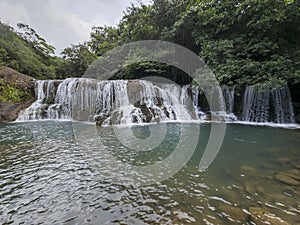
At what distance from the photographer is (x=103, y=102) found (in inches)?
384

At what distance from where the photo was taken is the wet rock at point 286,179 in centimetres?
284

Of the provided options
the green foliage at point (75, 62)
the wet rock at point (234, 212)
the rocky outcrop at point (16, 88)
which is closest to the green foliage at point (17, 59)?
the green foliage at point (75, 62)

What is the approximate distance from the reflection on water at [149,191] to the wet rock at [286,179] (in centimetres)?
1

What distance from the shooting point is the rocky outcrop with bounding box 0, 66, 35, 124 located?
30.5ft

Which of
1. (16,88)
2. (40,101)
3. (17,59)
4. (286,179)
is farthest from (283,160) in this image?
(17,59)

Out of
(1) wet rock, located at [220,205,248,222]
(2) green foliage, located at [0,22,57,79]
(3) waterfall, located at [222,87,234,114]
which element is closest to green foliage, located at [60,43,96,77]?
(2) green foliage, located at [0,22,57,79]

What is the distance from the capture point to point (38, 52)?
62.7 feet

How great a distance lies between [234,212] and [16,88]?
12.1 m

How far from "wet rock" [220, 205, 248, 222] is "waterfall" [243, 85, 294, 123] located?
7149 millimetres

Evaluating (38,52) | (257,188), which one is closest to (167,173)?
(257,188)

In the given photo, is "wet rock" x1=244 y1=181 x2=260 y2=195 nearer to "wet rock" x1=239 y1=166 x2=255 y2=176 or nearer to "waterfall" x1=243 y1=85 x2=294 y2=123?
"wet rock" x1=239 y1=166 x2=255 y2=176

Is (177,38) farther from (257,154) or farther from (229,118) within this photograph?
(257,154)

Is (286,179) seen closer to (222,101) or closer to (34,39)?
(222,101)

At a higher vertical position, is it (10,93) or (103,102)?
(10,93)
